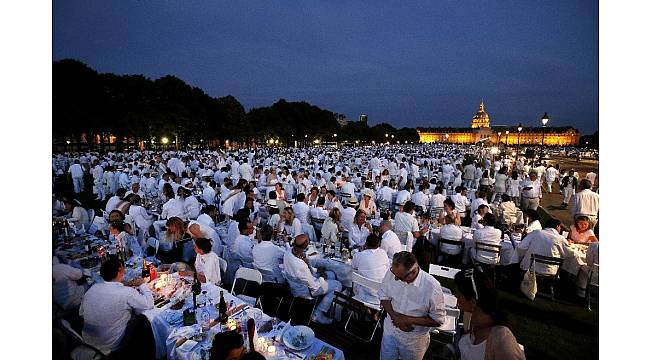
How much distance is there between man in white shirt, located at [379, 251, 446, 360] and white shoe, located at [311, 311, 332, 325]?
157cm

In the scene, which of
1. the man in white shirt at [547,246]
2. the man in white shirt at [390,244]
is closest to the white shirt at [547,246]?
the man in white shirt at [547,246]

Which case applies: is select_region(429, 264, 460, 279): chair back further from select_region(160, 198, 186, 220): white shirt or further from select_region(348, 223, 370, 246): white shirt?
select_region(160, 198, 186, 220): white shirt

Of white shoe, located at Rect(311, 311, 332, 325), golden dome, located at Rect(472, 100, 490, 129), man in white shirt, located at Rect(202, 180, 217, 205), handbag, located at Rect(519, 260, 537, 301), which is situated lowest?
white shoe, located at Rect(311, 311, 332, 325)

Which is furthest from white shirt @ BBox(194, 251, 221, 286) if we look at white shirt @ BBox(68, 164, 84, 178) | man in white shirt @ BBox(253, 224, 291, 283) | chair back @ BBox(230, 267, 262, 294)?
white shirt @ BBox(68, 164, 84, 178)

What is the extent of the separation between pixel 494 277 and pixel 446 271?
253 cm

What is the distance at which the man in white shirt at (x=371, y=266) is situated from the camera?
479 centimetres

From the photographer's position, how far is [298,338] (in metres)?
3.25

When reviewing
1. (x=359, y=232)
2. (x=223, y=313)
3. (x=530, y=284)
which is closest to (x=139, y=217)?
(x=223, y=313)

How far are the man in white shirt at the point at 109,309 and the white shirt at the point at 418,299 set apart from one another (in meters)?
2.91

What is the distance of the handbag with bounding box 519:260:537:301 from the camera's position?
226 inches

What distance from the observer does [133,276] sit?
482cm

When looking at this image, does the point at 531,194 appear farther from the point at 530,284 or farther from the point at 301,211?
the point at 301,211
